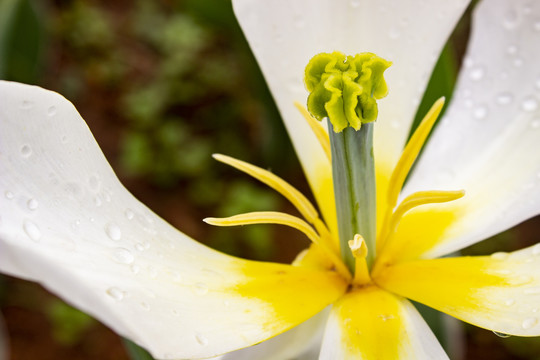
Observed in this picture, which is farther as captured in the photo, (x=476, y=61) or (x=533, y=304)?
(x=476, y=61)

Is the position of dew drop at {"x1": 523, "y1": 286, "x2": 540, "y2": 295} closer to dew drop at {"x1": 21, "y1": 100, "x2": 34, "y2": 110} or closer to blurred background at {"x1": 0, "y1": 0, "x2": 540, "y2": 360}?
dew drop at {"x1": 21, "y1": 100, "x2": 34, "y2": 110}

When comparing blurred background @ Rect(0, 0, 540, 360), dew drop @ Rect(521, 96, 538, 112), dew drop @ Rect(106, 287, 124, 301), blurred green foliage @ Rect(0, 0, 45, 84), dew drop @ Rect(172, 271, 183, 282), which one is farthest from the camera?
blurred background @ Rect(0, 0, 540, 360)

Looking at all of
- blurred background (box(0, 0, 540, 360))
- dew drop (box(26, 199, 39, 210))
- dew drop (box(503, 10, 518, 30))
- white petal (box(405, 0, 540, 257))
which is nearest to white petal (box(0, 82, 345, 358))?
dew drop (box(26, 199, 39, 210))

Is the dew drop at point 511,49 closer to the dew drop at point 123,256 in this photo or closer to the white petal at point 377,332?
the white petal at point 377,332

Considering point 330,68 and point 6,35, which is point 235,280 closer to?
point 330,68

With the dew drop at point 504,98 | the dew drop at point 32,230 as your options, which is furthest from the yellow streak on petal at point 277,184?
the dew drop at point 504,98

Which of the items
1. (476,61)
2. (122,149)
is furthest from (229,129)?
(476,61)

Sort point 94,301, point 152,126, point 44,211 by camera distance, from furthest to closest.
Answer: point 152,126, point 44,211, point 94,301
